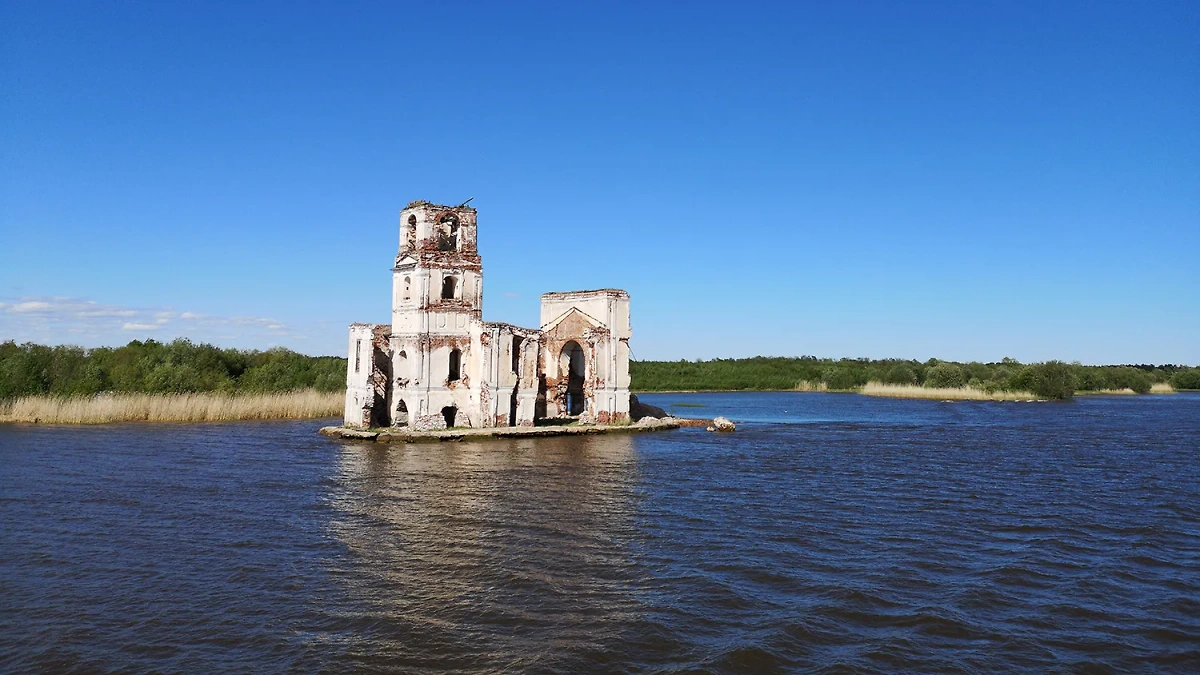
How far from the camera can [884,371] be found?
119 metres

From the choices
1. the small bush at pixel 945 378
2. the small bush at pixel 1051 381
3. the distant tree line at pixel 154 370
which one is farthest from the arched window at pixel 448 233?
the small bush at pixel 945 378

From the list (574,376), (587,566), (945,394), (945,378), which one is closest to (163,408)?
(574,376)

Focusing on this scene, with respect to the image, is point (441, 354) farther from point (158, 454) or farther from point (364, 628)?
point (364, 628)

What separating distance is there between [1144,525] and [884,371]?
107m

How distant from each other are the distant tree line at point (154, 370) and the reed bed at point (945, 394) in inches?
2540

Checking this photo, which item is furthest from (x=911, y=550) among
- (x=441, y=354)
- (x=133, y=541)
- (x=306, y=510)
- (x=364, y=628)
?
(x=441, y=354)

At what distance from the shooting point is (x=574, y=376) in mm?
47969

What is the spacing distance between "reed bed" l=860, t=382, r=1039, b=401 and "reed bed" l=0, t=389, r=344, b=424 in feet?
224

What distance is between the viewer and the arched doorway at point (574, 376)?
4575cm

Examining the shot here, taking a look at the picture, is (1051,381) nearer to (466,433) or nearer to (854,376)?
(854,376)

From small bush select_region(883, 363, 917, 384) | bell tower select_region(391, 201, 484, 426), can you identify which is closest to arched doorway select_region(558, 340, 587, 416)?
bell tower select_region(391, 201, 484, 426)

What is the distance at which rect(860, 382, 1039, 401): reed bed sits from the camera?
271 feet

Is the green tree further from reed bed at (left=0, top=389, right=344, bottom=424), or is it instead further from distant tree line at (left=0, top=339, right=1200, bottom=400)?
reed bed at (left=0, top=389, right=344, bottom=424)

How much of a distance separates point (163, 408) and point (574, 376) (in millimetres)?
23024
